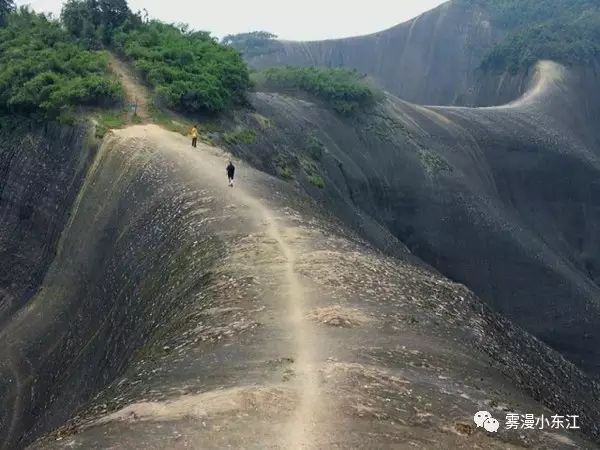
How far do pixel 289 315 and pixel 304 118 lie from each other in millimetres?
29528

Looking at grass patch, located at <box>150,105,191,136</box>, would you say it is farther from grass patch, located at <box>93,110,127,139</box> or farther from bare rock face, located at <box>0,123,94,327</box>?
bare rock face, located at <box>0,123,94,327</box>

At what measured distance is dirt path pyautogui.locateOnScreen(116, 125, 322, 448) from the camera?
8719 millimetres

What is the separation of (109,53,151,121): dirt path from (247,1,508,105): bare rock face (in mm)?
63471

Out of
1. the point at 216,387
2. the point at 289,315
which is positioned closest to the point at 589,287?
the point at 289,315

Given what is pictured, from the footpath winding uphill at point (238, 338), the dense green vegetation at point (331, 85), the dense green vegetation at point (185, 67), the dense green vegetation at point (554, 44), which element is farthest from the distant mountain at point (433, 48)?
the footpath winding uphill at point (238, 338)

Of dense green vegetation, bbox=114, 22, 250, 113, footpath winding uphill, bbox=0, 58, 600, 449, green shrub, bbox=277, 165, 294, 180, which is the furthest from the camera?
green shrub, bbox=277, 165, 294, 180

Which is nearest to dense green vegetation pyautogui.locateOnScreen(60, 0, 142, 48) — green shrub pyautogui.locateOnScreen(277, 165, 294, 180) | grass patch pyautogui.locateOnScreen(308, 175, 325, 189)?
green shrub pyautogui.locateOnScreen(277, 165, 294, 180)

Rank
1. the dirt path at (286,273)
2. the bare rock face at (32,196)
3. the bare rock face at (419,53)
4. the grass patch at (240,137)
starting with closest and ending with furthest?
the dirt path at (286,273) → the bare rock face at (32,196) → the grass patch at (240,137) → the bare rock face at (419,53)

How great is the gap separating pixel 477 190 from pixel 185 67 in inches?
922

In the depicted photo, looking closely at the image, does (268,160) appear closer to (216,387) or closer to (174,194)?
(174,194)

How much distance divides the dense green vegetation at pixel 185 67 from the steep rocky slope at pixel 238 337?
12.7 feet

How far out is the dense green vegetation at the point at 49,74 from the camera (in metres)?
26.5

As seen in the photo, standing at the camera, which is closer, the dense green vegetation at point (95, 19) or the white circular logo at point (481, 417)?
the white circular logo at point (481, 417)

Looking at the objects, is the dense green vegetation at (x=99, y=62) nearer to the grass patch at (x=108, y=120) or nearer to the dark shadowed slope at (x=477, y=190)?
the grass patch at (x=108, y=120)
